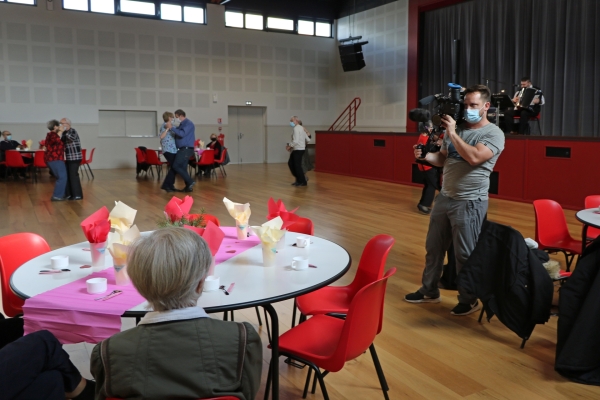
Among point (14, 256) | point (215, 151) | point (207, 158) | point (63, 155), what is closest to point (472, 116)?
point (14, 256)

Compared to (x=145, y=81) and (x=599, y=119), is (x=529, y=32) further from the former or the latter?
(x=145, y=81)

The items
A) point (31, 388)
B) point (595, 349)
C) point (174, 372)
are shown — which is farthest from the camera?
point (595, 349)

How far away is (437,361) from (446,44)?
43.6 feet

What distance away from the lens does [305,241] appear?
2.64 metres

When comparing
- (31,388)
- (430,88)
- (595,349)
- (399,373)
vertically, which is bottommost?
(399,373)

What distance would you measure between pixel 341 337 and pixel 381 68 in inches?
579

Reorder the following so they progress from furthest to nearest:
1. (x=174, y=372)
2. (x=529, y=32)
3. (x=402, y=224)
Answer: (x=529, y=32) → (x=402, y=224) → (x=174, y=372)

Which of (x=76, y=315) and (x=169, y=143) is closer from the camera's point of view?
(x=76, y=315)

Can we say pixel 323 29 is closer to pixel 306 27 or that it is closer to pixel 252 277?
pixel 306 27

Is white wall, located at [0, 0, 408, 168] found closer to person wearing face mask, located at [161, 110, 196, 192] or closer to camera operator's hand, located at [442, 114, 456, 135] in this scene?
person wearing face mask, located at [161, 110, 196, 192]

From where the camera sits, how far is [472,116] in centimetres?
327

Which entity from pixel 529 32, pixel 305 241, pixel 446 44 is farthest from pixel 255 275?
pixel 446 44

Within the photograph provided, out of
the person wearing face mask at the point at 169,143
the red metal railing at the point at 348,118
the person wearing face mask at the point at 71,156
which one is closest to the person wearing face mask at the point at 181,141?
the person wearing face mask at the point at 169,143

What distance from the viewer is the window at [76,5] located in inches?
550
